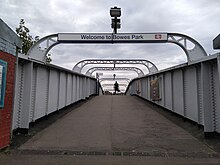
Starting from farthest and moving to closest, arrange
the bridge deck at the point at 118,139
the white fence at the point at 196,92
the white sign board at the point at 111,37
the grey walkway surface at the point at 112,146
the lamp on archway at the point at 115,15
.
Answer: the white sign board at the point at 111,37 < the lamp on archway at the point at 115,15 < the white fence at the point at 196,92 < the bridge deck at the point at 118,139 < the grey walkway surface at the point at 112,146

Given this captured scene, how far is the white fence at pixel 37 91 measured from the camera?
228 inches

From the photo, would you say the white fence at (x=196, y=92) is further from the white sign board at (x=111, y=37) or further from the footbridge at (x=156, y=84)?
the white sign board at (x=111, y=37)

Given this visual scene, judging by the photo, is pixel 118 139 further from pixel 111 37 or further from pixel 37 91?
pixel 111 37

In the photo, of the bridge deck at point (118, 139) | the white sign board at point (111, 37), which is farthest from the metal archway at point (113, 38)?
the bridge deck at point (118, 139)

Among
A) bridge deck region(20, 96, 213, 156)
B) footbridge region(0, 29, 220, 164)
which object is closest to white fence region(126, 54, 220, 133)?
footbridge region(0, 29, 220, 164)

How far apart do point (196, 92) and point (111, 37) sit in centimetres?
479

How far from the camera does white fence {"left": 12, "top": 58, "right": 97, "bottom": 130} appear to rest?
5789 mm

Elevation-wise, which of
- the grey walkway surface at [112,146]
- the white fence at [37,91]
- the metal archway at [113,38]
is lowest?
the grey walkway surface at [112,146]

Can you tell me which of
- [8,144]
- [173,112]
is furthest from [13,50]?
[173,112]

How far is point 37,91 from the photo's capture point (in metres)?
7.00

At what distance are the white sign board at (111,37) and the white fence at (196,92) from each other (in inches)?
77.5

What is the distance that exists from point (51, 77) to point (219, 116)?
666 cm

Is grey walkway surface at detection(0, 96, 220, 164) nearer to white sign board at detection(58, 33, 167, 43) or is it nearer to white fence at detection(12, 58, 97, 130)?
white fence at detection(12, 58, 97, 130)

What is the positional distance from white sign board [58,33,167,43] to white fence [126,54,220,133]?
6.46ft
